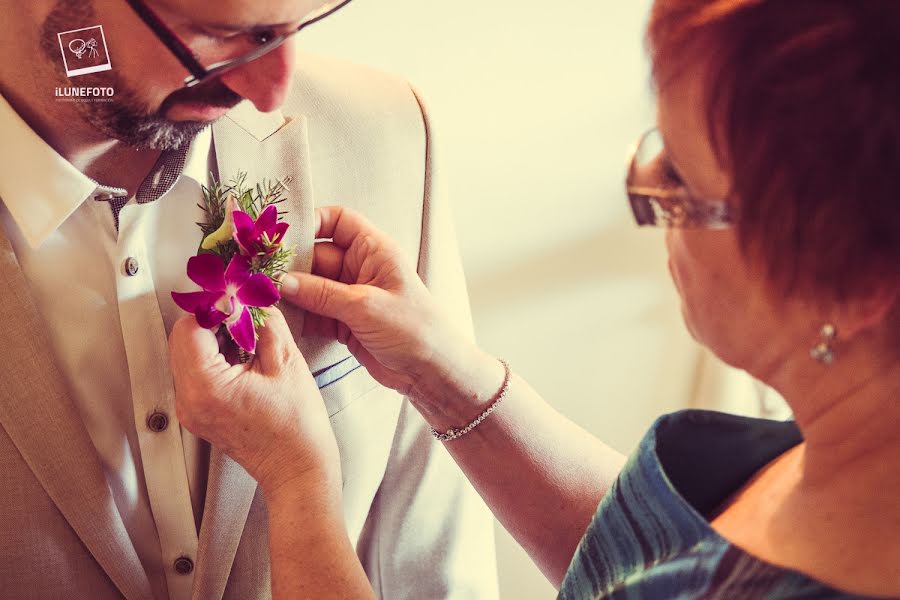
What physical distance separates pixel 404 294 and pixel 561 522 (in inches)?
15.2

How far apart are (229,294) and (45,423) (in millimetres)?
243

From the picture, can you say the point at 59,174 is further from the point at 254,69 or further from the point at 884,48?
the point at 884,48

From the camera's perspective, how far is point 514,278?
182 centimetres

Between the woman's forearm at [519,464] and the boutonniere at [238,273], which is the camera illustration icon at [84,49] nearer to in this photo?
the boutonniere at [238,273]

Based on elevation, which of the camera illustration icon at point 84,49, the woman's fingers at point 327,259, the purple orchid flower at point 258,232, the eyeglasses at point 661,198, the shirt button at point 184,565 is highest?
the camera illustration icon at point 84,49

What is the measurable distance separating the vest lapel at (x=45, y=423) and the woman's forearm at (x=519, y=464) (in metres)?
0.42

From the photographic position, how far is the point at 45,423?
0.94m

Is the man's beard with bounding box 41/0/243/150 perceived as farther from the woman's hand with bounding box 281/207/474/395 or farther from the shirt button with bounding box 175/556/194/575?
the shirt button with bounding box 175/556/194/575

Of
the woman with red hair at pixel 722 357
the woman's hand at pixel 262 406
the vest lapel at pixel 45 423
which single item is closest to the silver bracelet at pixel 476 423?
the woman with red hair at pixel 722 357

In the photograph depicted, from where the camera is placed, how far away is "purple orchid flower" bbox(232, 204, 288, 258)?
3.13ft

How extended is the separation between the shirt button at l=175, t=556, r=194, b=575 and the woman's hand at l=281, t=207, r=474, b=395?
0.33 metres

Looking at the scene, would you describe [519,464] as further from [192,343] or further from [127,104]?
[127,104]

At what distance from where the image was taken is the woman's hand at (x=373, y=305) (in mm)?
1060

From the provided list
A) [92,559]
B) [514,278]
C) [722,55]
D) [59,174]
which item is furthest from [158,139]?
[514,278]
